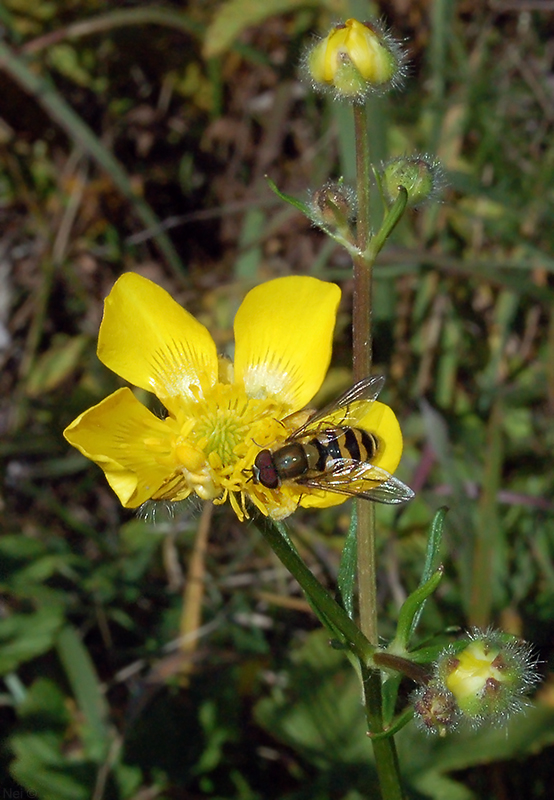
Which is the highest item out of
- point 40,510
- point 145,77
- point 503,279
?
point 145,77

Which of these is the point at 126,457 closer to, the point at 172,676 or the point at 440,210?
the point at 172,676

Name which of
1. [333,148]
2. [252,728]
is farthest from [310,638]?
[333,148]

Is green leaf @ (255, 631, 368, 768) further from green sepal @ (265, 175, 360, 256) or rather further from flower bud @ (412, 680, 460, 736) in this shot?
green sepal @ (265, 175, 360, 256)

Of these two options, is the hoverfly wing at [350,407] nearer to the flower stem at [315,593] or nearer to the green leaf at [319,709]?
the flower stem at [315,593]

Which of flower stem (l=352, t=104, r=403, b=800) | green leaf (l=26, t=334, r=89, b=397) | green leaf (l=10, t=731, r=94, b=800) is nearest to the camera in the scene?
flower stem (l=352, t=104, r=403, b=800)

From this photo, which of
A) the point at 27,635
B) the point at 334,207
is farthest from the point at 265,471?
the point at 27,635

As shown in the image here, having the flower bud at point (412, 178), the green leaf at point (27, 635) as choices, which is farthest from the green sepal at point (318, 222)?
the green leaf at point (27, 635)

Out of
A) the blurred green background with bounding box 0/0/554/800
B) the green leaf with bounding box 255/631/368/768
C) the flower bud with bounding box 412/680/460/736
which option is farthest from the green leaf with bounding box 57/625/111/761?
the flower bud with bounding box 412/680/460/736
